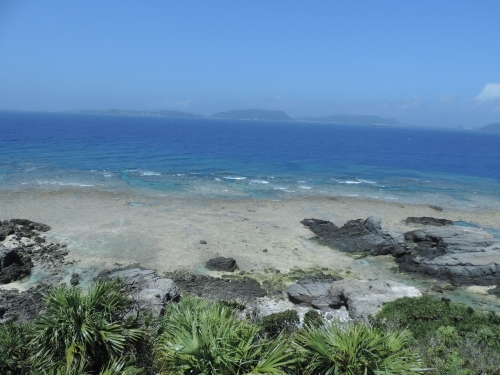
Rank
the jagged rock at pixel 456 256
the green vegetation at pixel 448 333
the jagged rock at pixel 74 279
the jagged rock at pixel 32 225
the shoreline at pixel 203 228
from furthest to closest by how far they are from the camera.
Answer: the jagged rock at pixel 32 225, the shoreline at pixel 203 228, the jagged rock at pixel 456 256, the jagged rock at pixel 74 279, the green vegetation at pixel 448 333

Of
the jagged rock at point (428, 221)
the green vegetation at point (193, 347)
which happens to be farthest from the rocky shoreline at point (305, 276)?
the green vegetation at point (193, 347)

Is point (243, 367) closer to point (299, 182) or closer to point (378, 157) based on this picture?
point (299, 182)

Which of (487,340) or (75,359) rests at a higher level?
(75,359)

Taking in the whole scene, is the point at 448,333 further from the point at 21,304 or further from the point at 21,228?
the point at 21,228

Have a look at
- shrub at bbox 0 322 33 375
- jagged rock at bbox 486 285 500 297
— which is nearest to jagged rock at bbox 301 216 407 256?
jagged rock at bbox 486 285 500 297

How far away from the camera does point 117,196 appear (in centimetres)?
4928

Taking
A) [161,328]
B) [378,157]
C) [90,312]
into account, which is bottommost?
[378,157]

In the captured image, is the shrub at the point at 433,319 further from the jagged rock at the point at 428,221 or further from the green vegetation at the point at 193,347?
the jagged rock at the point at 428,221

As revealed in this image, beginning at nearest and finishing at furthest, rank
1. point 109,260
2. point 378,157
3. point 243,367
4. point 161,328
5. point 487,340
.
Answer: point 243,367 → point 161,328 → point 487,340 → point 109,260 → point 378,157

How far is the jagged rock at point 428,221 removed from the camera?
43.1m

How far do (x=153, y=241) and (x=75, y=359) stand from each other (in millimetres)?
24062

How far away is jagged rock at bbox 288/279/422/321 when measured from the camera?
2364 cm

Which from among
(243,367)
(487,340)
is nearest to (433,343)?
(487,340)

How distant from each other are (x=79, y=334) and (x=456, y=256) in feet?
94.6
